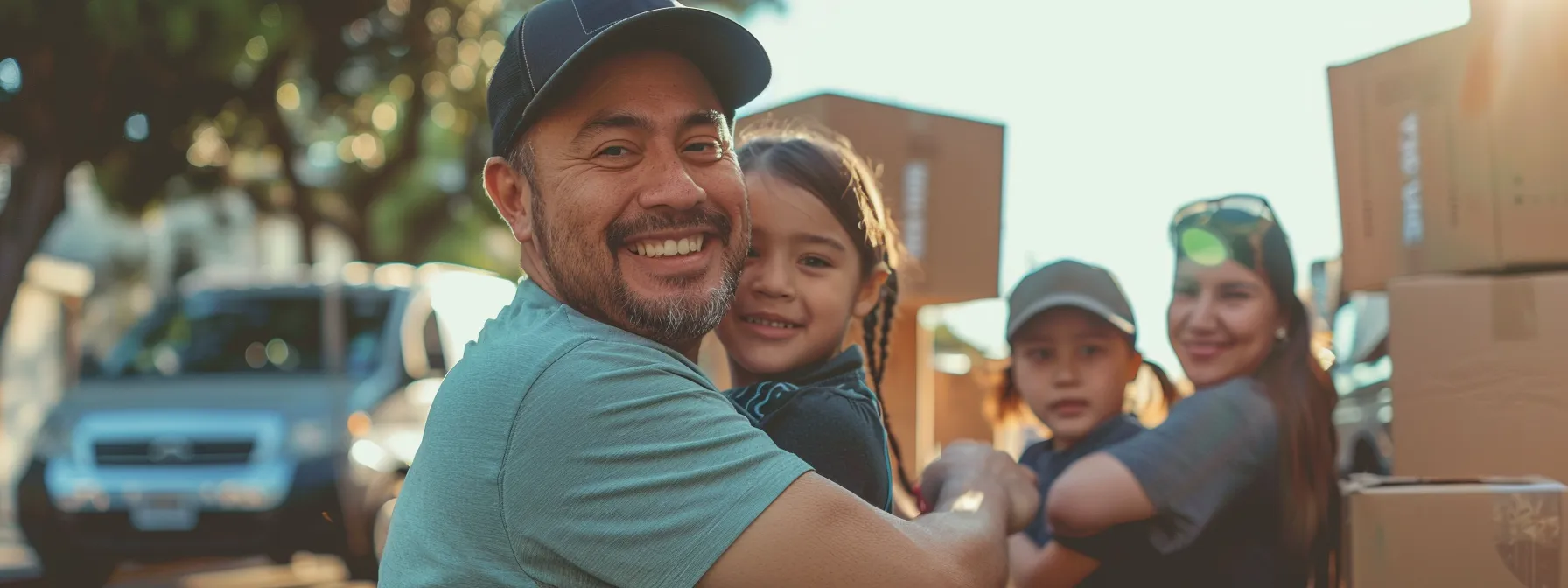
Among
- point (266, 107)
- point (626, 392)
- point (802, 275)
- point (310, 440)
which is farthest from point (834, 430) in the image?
point (266, 107)

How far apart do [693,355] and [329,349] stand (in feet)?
20.2

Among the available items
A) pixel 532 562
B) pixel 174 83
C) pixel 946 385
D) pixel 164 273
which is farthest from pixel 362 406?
pixel 164 273

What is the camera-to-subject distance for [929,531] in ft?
5.44

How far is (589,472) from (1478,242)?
1952 mm

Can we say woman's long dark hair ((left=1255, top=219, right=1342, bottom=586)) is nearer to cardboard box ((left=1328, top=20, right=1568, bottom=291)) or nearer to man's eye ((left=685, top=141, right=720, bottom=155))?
cardboard box ((left=1328, top=20, right=1568, bottom=291))

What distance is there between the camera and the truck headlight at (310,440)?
23.5ft

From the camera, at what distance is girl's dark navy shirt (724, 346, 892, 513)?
70.0 inches

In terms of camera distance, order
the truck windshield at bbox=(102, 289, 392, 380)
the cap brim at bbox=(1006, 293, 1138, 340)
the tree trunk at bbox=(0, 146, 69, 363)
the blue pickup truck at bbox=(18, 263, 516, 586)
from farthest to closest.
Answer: the tree trunk at bbox=(0, 146, 69, 363), the truck windshield at bbox=(102, 289, 392, 380), the blue pickup truck at bbox=(18, 263, 516, 586), the cap brim at bbox=(1006, 293, 1138, 340)

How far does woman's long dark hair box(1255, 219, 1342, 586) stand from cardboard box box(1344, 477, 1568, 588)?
0.13 metres

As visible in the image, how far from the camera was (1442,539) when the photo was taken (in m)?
2.21

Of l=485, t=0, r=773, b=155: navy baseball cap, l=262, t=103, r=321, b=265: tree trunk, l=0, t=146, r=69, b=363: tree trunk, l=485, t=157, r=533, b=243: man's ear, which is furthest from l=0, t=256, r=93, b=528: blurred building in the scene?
l=485, t=0, r=773, b=155: navy baseball cap

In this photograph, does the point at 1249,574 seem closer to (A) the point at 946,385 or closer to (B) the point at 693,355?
(B) the point at 693,355

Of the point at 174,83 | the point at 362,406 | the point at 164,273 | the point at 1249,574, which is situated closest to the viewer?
the point at 1249,574

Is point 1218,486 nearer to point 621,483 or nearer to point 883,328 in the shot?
point 883,328
